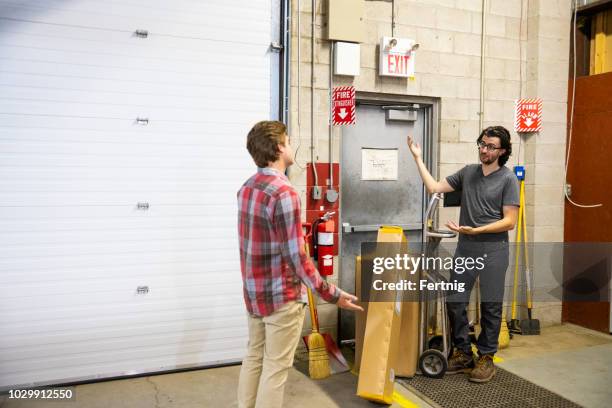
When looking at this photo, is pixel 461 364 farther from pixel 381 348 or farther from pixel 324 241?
pixel 324 241

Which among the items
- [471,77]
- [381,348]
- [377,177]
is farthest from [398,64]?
[381,348]

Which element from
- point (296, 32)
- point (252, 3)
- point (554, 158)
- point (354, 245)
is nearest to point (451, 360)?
point (354, 245)

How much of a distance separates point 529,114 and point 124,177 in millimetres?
3624

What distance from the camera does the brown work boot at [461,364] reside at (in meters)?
3.84

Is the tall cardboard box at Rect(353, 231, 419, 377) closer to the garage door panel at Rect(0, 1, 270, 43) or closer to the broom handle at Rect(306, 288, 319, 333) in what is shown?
the broom handle at Rect(306, 288, 319, 333)

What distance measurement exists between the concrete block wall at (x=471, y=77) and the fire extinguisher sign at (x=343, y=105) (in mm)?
76

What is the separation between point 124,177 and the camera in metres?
3.63

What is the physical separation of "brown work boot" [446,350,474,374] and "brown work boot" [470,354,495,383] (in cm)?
11

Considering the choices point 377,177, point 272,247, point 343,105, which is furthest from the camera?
point 377,177

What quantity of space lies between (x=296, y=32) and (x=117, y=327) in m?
2.55

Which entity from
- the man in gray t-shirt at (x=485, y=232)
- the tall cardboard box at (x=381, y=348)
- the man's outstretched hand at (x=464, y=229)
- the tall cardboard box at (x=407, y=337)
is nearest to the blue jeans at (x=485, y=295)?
the man in gray t-shirt at (x=485, y=232)

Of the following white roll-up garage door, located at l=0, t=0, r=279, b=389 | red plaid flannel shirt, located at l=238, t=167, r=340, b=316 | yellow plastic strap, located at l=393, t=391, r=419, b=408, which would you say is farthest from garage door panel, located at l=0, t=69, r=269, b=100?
yellow plastic strap, located at l=393, t=391, r=419, b=408

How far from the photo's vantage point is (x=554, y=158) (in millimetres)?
4941

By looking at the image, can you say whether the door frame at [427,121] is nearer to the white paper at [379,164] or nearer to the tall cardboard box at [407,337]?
the white paper at [379,164]
